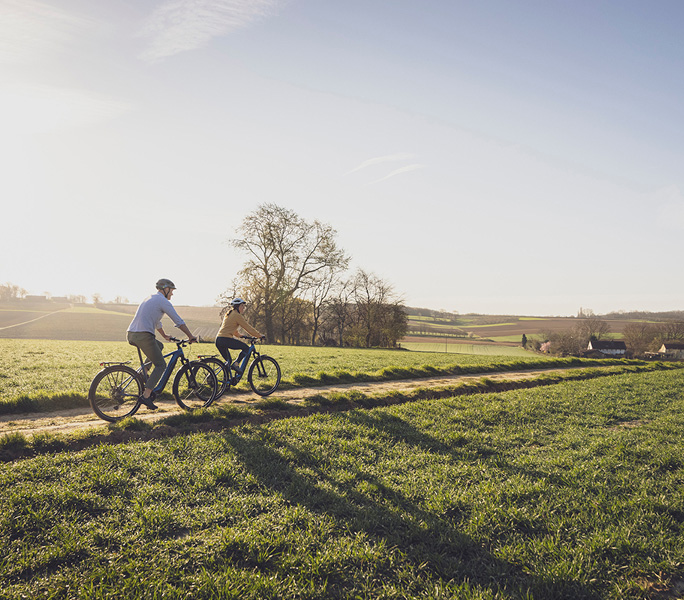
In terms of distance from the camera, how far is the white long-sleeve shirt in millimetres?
7555

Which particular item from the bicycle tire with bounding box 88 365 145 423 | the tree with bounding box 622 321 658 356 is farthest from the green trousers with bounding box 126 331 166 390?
the tree with bounding box 622 321 658 356

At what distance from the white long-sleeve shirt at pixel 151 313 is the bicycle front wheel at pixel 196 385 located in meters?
1.34

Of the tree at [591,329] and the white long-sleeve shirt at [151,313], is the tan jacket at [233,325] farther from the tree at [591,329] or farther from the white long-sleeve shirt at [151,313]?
the tree at [591,329]

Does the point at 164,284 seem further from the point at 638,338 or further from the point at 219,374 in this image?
the point at 638,338

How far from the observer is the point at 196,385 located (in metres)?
8.77

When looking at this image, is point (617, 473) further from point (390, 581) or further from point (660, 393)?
point (660, 393)

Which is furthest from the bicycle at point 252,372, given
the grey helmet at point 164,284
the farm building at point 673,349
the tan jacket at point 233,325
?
the farm building at point 673,349

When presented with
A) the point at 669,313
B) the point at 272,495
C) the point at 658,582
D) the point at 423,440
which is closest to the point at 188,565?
the point at 272,495

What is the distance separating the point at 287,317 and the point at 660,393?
4327cm

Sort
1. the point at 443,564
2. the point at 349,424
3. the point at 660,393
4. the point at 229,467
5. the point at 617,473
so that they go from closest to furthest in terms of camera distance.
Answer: the point at 443,564, the point at 229,467, the point at 617,473, the point at 349,424, the point at 660,393

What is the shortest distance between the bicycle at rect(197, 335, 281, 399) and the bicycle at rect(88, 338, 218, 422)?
1.39 feet

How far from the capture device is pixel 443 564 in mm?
3348

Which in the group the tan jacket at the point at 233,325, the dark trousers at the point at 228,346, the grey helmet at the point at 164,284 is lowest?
the dark trousers at the point at 228,346

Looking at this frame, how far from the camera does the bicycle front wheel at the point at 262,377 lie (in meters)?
10.3
